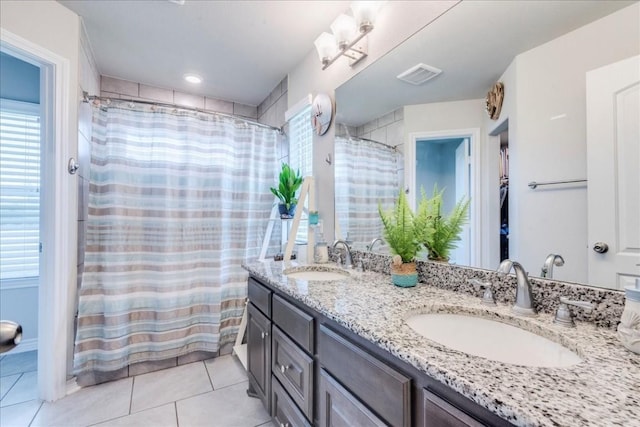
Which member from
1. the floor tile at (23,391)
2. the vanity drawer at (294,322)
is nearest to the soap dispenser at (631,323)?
the vanity drawer at (294,322)

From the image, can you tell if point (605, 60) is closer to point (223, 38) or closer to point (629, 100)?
point (629, 100)

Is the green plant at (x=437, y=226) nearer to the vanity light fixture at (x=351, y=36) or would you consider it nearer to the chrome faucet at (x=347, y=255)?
the chrome faucet at (x=347, y=255)

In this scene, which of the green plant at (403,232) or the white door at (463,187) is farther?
the green plant at (403,232)

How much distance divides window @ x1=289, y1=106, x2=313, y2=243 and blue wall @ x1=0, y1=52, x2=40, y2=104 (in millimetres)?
2095

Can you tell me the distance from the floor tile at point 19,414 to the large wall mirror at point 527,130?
2.31 meters

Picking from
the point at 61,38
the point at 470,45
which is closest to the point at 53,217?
the point at 61,38

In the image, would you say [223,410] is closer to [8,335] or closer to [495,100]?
[8,335]

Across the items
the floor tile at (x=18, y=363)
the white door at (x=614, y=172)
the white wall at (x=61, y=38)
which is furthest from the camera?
the floor tile at (x=18, y=363)

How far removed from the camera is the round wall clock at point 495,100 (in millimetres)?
1011

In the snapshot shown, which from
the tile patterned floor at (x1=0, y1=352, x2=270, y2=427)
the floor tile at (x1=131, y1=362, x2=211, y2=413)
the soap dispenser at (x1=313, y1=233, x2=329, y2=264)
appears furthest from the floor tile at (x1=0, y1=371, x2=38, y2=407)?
the soap dispenser at (x1=313, y1=233, x2=329, y2=264)

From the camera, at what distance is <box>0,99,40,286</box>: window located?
2330mm

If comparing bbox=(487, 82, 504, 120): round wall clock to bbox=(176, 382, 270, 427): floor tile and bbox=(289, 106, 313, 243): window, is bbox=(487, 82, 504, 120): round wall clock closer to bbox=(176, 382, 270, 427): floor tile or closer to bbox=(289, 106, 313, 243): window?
bbox=(289, 106, 313, 243): window

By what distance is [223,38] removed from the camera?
1.96 m

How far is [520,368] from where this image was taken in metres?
0.55
